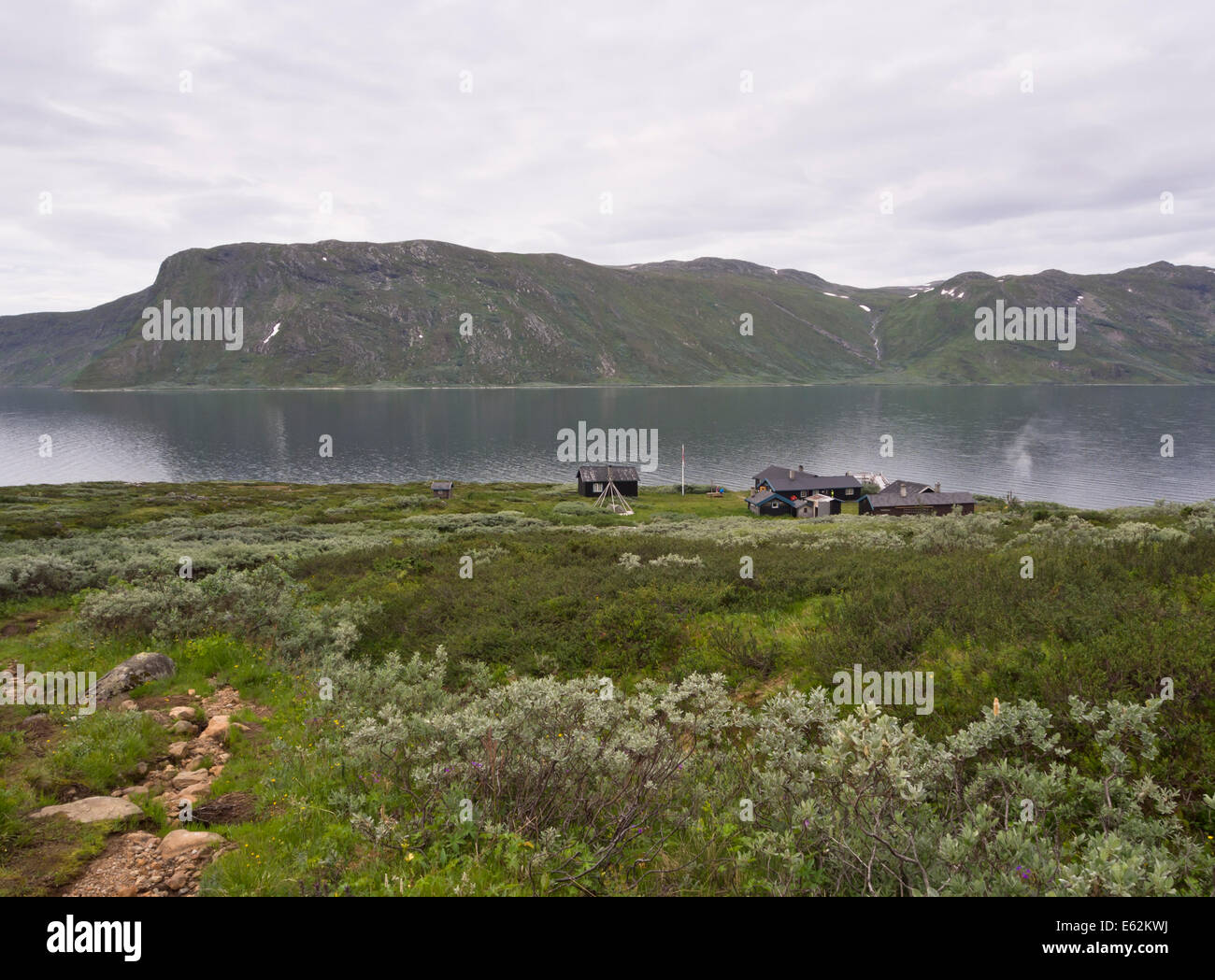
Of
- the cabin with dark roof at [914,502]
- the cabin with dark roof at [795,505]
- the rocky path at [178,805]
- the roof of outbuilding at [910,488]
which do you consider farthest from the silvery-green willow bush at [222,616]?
the roof of outbuilding at [910,488]

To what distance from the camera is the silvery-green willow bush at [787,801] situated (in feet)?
14.6

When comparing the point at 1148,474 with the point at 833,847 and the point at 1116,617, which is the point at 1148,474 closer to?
the point at 1116,617

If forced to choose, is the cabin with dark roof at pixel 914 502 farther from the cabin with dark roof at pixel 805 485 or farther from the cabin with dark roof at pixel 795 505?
the cabin with dark roof at pixel 795 505

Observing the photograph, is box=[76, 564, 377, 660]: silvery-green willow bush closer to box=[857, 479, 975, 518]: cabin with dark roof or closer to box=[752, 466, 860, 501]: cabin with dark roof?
box=[752, 466, 860, 501]: cabin with dark roof

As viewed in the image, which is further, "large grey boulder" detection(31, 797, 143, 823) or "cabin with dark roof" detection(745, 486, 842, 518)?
"cabin with dark roof" detection(745, 486, 842, 518)

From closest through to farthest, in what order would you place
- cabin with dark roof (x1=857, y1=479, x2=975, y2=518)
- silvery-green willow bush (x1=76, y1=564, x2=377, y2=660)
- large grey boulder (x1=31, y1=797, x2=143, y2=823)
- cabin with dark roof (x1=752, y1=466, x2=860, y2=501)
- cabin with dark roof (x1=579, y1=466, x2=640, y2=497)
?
large grey boulder (x1=31, y1=797, x2=143, y2=823) < silvery-green willow bush (x1=76, y1=564, x2=377, y2=660) < cabin with dark roof (x1=857, y1=479, x2=975, y2=518) < cabin with dark roof (x1=752, y1=466, x2=860, y2=501) < cabin with dark roof (x1=579, y1=466, x2=640, y2=497)

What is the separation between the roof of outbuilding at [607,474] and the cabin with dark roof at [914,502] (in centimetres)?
2964

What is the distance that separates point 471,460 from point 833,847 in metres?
119

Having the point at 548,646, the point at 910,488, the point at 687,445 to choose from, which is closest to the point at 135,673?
the point at 548,646

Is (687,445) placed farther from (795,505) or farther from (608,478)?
(795,505)

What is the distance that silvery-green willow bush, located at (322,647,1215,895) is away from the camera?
4.44 meters

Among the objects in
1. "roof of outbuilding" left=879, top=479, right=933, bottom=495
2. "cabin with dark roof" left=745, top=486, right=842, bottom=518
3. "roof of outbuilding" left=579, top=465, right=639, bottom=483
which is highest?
"roof of outbuilding" left=579, top=465, right=639, bottom=483

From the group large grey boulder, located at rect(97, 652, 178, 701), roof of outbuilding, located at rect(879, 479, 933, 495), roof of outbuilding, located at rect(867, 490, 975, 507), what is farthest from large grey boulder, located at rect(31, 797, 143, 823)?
roof of outbuilding, located at rect(879, 479, 933, 495)

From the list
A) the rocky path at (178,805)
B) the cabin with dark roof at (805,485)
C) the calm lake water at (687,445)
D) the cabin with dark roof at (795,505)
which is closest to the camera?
the rocky path at (178,805)
